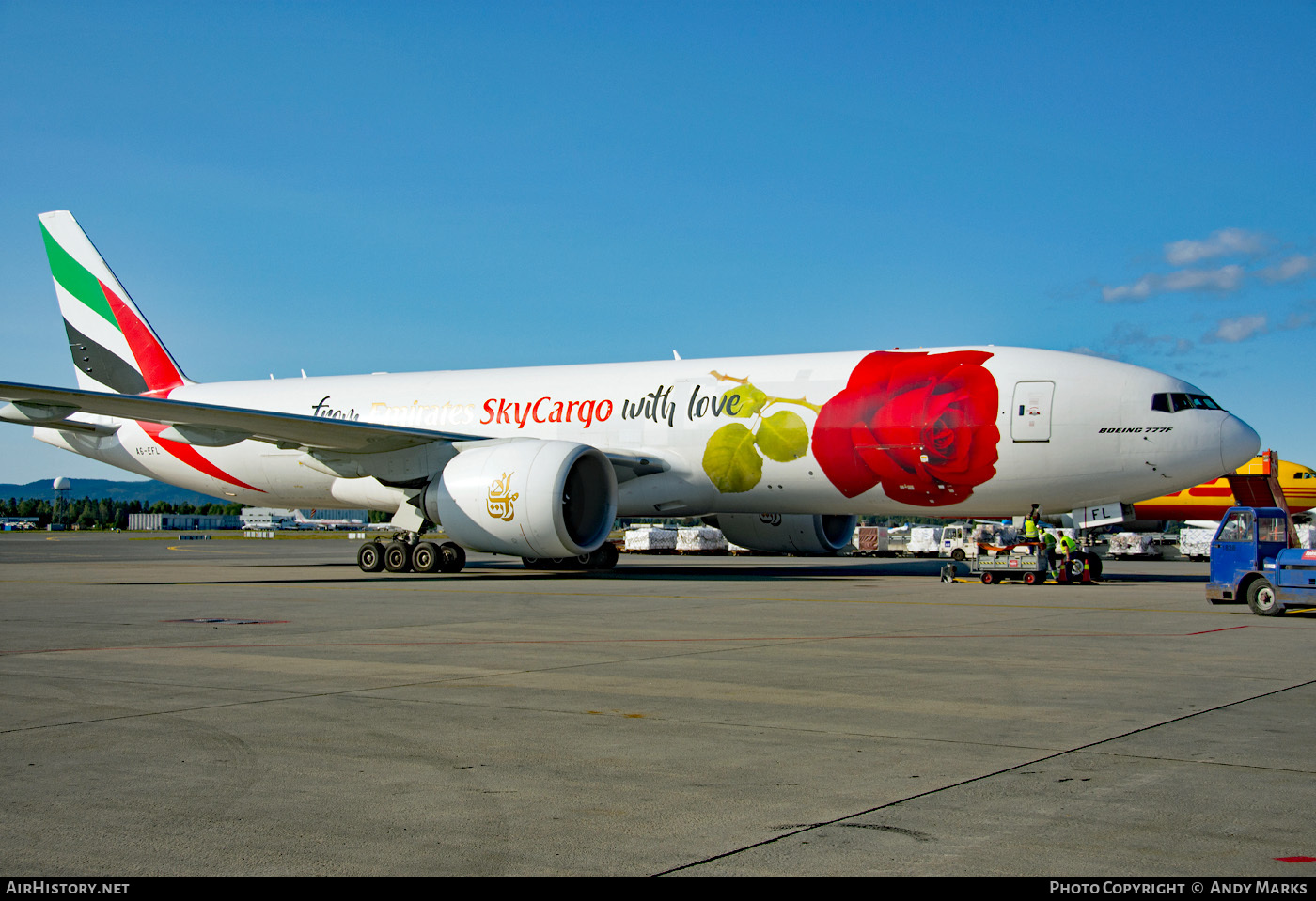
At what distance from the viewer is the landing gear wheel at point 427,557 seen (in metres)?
23.0

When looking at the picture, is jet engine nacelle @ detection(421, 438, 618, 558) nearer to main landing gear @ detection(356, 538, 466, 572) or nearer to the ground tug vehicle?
main landing gear @ detection(356, 538, 466, 572)

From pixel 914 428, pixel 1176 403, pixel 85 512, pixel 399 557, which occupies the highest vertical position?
pixel 1176 403

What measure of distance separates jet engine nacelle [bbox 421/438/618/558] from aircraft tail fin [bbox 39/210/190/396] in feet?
40.8

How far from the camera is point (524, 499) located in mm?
20125

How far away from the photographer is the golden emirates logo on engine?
20.2 metres

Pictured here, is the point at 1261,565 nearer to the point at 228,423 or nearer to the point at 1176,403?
the point at 1176,403

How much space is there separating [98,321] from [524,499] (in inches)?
623

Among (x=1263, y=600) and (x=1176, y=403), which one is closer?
(x=1263, y=600)

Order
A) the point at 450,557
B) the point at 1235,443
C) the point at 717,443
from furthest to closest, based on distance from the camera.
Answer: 1. the point at 450,557
2. the point at 717,443
3. the point at 1235,443

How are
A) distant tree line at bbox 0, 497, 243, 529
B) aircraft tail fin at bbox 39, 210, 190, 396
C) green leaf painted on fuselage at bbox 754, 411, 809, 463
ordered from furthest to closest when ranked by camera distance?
distant tree line at bbox 0, 497, 243, 529
aircraft tail fin at bbox 39, 210, 190, 396
green leaf painted on fuselage at bbox 754, 411, 809, 463

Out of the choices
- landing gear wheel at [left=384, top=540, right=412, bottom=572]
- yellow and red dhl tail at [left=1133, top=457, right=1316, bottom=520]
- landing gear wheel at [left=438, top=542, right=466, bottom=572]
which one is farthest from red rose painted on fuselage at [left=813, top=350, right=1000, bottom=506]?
yellow and red dhl tail at [left=1133, top=457, right=1316, bottom=520]

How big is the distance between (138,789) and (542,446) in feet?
51.7

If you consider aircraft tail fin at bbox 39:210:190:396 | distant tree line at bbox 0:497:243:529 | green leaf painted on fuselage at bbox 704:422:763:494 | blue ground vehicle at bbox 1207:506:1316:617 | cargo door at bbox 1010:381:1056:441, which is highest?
aircraft tail fin at bbox 39:210:190:396

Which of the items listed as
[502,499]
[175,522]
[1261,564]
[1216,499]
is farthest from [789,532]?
[175,522]
